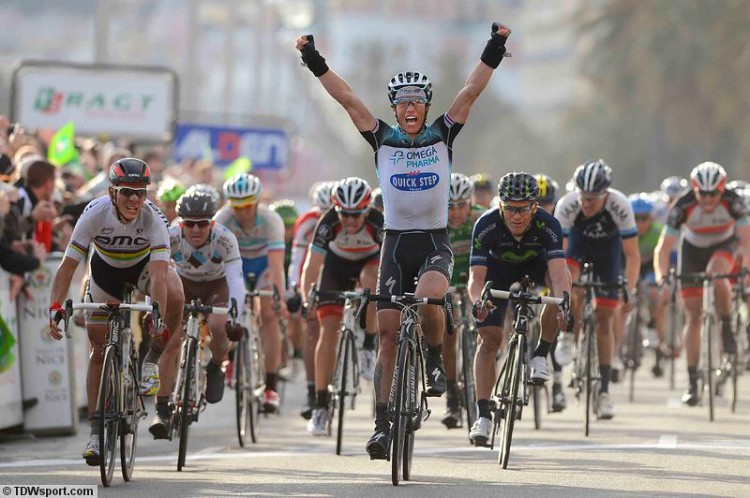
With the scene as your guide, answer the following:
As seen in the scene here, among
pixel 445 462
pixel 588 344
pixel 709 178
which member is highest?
pixel 709 178

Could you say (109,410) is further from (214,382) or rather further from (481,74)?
(481,74)

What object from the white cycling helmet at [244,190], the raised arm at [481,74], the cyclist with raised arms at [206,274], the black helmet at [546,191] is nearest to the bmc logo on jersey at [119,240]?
the cyclist with raised arms at [206,274]

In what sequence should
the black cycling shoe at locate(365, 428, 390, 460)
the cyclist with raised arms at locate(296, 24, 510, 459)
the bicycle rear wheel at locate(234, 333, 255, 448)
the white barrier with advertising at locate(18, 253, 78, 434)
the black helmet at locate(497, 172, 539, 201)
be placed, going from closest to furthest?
the black cycling shoe at locate(365, 428, 390, 460), the cyclist with raised arms at locate(296, 24, 510, 459), the black helmet at locate(497, 172, 539, 201), the bicycle rear wheel at locate(234, 333, 255, 448), the white barrier with advertising at locate(18, 253, 78, 434)

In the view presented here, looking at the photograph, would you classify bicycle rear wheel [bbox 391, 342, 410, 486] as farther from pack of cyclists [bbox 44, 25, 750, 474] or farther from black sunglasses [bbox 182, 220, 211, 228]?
black sunglasses [bbox 182, 220, 211, 228]

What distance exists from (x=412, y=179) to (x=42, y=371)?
198 inches

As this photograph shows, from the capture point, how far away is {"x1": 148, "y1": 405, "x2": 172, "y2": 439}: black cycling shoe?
41.5ft

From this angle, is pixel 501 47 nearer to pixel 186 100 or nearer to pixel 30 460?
pixel 30 460

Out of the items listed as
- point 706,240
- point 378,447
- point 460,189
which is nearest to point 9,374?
point 460,189

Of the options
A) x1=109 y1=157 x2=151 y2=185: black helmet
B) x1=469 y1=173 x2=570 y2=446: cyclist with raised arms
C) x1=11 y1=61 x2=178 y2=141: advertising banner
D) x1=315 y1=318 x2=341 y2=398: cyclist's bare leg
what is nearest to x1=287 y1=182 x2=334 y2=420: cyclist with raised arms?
x1=315 y1=318 x2=341 y2=398: cyclist's bare leg

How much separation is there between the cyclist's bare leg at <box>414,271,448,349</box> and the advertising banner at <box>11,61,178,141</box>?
17.4 metres

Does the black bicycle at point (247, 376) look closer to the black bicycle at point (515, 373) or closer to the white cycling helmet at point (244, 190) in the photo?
the white cycling helmet at point (244, 190)

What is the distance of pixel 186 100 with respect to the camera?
67.9 metres

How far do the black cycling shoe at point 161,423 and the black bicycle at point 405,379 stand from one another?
200 centimetres

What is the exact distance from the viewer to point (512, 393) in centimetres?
1220
